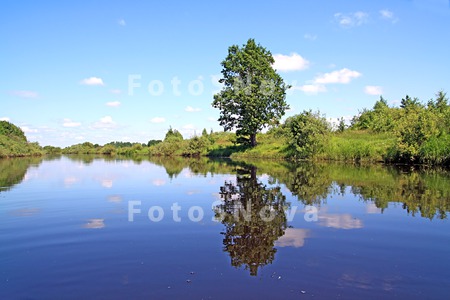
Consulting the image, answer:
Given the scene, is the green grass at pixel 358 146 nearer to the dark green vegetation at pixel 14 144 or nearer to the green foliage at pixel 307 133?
the green foliage at pixel 307 133

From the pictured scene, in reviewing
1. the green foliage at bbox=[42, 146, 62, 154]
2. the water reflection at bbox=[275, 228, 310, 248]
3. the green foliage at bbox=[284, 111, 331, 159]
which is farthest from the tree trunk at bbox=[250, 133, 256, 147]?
the green foliage at bbox=[42, 146, 62, 154]

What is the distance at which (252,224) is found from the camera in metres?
7.94

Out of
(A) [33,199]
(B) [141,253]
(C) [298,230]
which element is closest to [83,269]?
(B) [141,253]

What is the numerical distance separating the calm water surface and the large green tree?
35.4m

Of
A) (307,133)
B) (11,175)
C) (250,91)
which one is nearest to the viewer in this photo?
(11,175)

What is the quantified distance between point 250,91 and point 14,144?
156 feet

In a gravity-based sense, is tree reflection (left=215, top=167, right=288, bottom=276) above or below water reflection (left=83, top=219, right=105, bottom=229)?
above

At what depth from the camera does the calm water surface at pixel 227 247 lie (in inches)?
184

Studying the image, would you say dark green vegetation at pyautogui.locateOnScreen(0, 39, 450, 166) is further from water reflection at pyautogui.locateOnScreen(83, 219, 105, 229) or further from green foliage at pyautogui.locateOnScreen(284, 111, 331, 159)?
water reflection at pyautogui.locateOnScreen(83, 219, 105, 229)

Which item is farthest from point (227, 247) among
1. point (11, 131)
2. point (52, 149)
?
point (52, 149)

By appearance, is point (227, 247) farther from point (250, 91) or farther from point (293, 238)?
point (250, 91)

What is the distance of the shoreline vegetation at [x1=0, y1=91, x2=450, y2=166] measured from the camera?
93.0 ft

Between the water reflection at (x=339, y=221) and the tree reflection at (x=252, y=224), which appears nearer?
the tree reflection at (x=252, y=224)

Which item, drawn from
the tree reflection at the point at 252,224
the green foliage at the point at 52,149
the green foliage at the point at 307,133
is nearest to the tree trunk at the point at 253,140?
the green foliage at the point at 307,133
